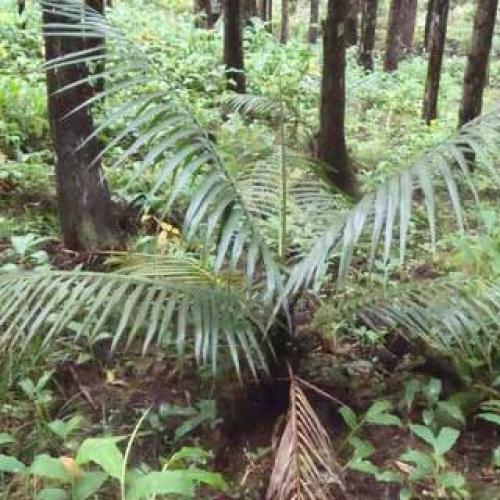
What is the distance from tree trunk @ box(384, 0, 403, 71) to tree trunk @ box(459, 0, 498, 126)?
28.4 feet

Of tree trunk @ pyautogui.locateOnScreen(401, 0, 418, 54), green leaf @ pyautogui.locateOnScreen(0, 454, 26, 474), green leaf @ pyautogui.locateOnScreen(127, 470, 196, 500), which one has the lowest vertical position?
tree trunk @ pyautogui.locateOnScreen(401, 0, 418, 54)

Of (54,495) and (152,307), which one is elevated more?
(152,307)

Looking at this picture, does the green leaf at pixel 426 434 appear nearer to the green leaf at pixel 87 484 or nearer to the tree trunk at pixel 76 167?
the green leaf at pixel 87 484

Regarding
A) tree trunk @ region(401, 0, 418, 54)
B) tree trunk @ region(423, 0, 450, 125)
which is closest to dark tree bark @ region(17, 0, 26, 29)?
tree trunk @ region(423, 0, 450, 125)

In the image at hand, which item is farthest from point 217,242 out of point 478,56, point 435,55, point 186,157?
point 435,55

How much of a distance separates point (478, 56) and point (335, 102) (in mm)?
1502

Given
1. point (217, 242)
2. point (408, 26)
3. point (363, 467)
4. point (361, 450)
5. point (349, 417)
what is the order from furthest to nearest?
point (408, 26)
point (217, 242)
point (349, 417)
point (361, 450)
point (363, 467)

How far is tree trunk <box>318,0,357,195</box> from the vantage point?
21.3 ft

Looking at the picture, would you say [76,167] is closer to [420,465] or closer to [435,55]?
[420,465]


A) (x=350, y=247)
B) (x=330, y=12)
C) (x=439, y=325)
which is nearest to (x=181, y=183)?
(x=350, y=247)

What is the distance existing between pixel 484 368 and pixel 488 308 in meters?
0.45

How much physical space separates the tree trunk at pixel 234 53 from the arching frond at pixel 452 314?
20.9ft

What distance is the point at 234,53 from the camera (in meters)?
9.70

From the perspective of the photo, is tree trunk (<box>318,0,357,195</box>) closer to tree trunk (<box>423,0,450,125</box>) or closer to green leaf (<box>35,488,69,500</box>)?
tree trunk (<box>423,0,450,125</box>)
